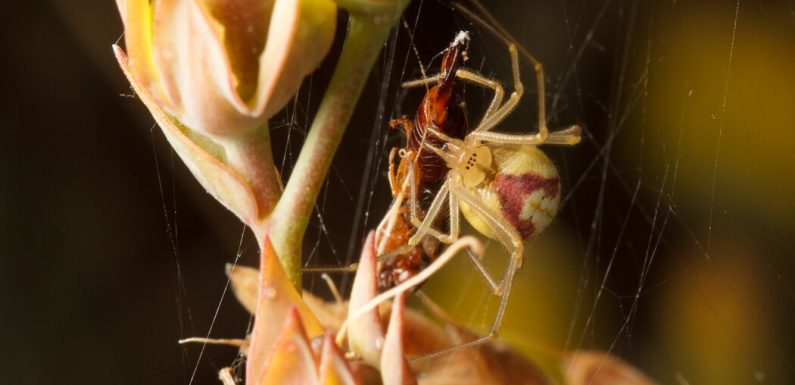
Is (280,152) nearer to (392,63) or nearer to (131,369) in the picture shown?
(392,63)

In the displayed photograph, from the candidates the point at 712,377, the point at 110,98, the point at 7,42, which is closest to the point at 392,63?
the point at 110,98

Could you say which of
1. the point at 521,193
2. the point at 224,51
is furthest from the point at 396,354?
the point at 521,193

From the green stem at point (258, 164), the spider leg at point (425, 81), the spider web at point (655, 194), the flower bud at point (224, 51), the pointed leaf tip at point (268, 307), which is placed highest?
the flower bud at point (224, 51)

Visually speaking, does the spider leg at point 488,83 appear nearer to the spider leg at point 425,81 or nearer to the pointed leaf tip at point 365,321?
the spider leg at point 425,81

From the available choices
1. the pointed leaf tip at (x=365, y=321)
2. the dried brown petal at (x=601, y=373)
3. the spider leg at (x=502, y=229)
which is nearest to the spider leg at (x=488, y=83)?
the spider leg at (x=502, y=229)

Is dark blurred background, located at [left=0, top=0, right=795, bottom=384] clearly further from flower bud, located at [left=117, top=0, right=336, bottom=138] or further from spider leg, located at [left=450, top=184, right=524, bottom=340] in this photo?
flower bud, located at [left=117, top=0, right=336, bottom=138]

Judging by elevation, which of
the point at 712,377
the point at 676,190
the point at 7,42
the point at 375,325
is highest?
the point at 7,42
